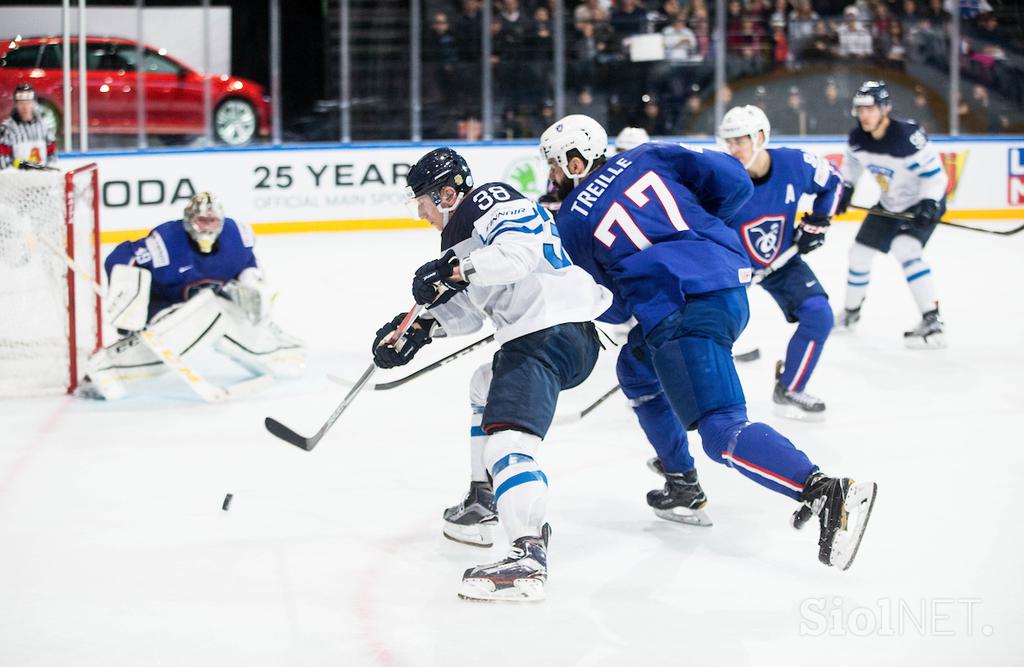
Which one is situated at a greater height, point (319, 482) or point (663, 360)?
point (663, 360)

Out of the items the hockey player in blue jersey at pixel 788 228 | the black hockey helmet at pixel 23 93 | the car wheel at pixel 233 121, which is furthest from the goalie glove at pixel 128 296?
the car wheel at pixel 233 121

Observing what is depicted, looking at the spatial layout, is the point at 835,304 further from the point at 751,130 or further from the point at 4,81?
the point at 4,81

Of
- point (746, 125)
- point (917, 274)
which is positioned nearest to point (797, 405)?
point (746, 125)

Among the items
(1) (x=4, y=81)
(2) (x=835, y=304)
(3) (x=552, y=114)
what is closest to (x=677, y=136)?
(3) (x=552, y=114)

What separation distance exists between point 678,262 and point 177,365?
7.70ft

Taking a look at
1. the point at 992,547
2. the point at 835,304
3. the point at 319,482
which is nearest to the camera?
the point at 992,547

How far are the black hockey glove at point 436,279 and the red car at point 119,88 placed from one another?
678 centimetres

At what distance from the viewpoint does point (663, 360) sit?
9.86 ft

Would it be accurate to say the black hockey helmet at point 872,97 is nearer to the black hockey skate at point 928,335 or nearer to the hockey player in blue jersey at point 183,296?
the black hockey skate at point 928,335

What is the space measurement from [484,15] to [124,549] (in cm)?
743

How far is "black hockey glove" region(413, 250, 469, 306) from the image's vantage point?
2.84m

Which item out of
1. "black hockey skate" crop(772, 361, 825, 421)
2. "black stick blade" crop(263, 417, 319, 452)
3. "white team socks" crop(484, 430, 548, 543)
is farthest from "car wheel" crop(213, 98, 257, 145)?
"white team socks" crop(484, 430, 548, 543)

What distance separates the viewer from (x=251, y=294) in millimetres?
4879

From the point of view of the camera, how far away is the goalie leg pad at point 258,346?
4945 mm
